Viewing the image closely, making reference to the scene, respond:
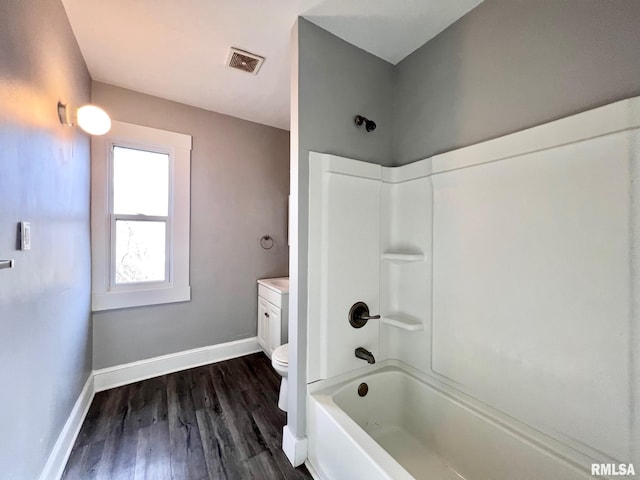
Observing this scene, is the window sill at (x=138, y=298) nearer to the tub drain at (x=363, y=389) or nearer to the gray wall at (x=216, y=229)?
the gray wall at (x=216, y=229)

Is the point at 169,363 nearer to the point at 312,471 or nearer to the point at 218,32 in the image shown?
the point at 312,471

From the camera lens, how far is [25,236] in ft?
3.24

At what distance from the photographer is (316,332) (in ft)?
4.81

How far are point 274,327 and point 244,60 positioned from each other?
86.3 inches

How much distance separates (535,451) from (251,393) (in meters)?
1.79

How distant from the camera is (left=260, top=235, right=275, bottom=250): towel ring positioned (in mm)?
2791

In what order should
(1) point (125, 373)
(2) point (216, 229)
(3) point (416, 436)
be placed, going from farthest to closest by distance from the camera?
(2) point (216, 229), (1) point (125, 373), (3) point (416, 436)

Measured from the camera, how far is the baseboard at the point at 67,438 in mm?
1210

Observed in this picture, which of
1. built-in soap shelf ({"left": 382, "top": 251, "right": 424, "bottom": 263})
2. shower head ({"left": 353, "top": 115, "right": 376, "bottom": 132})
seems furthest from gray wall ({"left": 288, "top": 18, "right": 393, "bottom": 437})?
built-in soap shelf ({"left": 382, "top": 251, "right": 424, "bottom": 263})

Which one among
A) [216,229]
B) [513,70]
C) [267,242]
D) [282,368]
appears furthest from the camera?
[267,242]

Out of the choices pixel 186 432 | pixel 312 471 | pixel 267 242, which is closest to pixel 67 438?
pixel 186 432

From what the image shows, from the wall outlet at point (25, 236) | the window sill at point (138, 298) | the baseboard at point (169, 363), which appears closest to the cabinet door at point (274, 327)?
the baseboard at point (169, 363)

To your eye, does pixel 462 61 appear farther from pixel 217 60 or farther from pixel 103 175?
pixel 103 175

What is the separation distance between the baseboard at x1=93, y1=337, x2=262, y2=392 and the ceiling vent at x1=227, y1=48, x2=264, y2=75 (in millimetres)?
2489
